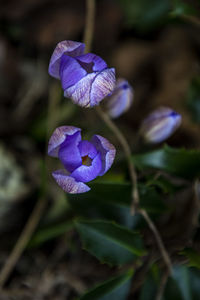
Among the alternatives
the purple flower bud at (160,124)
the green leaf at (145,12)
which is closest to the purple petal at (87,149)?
the purple flower bud at (160,124)

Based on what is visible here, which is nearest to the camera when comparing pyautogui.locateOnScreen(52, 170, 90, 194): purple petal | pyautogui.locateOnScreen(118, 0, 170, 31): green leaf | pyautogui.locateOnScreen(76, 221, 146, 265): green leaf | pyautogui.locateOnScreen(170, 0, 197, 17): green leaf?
pyautogui.locateOnScreen(52, 170, 90, 194): purple petal

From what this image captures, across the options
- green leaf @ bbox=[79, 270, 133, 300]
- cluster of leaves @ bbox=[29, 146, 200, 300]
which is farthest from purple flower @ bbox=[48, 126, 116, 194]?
green leaf @ bbox=[79, 270, 133, 300]

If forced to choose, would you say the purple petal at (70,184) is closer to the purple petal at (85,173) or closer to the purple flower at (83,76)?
the purple petal at (85,173)

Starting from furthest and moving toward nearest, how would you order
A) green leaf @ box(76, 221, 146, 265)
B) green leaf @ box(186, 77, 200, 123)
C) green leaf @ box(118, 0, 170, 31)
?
green leaf @ box(118, 0, 170, 31)
green leaf @ box(186, 77, 200, 123)
green leaf @ box(76, 221, 146, 265)

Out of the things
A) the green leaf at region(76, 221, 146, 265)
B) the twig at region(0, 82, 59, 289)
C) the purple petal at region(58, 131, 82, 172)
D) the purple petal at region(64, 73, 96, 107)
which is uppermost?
the purple petal at region(64, 73, 96, 107)

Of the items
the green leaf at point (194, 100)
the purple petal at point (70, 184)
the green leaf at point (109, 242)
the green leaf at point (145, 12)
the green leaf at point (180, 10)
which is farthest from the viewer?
the green leaf at point (145, 12)

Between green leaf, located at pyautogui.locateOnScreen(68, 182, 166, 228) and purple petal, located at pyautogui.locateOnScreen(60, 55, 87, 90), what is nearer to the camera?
purple petal, located at pyautogui.locateOnScreen(60, 55, 87, 90)

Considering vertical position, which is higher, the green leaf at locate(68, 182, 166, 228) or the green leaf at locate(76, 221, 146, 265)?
the green leaf at locate(68, 182, 166, 228)

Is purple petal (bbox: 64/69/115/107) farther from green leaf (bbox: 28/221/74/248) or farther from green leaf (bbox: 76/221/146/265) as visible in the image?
green leaf (bbox: 28/221/74/248)
